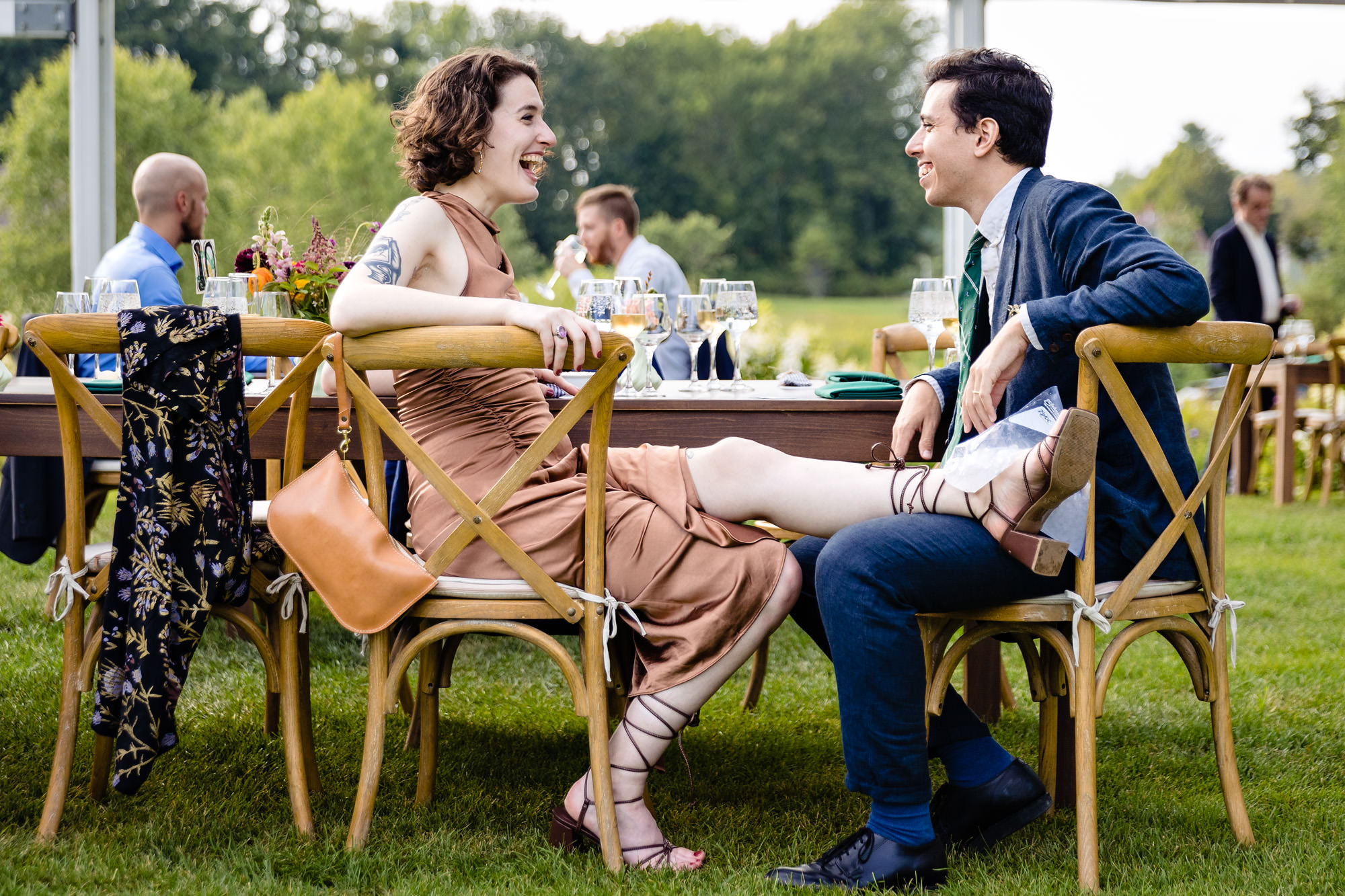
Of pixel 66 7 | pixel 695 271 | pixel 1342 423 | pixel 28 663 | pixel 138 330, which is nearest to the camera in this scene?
pixel 138 330

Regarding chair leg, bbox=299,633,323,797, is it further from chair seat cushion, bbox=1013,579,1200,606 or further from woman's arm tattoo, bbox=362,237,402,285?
chair seat cushion, bbox=1013,579,1200,606

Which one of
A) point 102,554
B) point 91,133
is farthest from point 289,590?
point 91,133

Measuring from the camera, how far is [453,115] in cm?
209

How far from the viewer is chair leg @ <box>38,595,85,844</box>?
1979mm

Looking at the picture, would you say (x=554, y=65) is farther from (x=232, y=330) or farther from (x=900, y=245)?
(x=232, y=330)

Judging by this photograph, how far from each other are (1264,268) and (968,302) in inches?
232

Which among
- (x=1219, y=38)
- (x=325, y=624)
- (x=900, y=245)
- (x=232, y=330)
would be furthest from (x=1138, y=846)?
(x=900, y=245)

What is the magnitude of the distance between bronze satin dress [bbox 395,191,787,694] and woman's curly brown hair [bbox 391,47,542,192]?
0.10 m

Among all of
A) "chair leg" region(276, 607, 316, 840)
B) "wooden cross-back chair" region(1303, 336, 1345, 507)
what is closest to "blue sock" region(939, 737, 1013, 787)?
"chair leg" region(276, 607, 316, 840)

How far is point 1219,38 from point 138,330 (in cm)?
1012

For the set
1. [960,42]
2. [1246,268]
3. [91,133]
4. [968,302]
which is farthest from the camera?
[1246,268]

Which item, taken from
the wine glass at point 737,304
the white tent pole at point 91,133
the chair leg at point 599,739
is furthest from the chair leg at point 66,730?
the white tent pole at point 91,133

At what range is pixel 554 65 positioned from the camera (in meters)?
12.0

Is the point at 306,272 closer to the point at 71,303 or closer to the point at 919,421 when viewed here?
the point at 71,303
